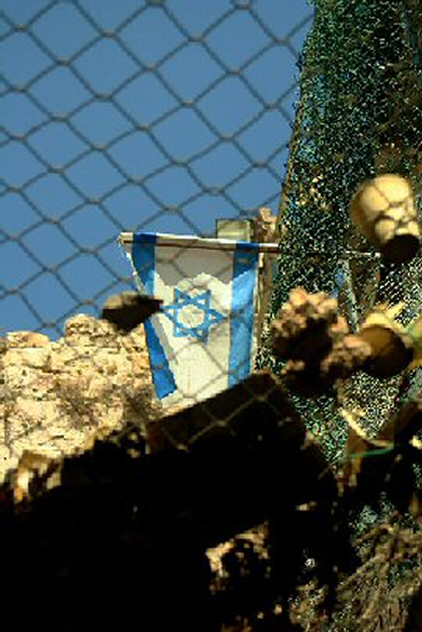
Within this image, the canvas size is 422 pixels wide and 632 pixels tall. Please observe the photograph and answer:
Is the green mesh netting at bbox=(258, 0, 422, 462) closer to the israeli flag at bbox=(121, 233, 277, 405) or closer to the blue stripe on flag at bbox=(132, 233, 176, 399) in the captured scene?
the israeli flag at bbox=(121, 233, 277, 405)

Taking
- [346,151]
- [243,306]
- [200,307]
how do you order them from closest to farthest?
[346,151] → [200,307] → [243,306]

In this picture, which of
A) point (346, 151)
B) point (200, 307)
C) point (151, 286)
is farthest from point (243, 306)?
point (346, 151)

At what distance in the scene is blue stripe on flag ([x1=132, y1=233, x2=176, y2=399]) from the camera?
3.74 meters

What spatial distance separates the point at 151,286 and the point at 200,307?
33 cm

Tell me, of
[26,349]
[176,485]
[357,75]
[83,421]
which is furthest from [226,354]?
[26,349]

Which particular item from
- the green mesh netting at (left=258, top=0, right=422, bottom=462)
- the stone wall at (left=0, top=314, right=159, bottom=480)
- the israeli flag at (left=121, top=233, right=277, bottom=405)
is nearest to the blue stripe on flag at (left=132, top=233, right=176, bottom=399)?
the israeli flag at (left=121, top=233, right=277, bottom=405)

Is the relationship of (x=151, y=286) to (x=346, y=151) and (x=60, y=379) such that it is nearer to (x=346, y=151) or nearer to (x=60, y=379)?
(x=346, y=151)

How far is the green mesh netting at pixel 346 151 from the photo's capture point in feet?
8.59

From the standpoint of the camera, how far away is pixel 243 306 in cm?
334

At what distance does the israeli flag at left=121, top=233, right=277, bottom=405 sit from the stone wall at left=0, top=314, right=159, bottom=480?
1.86 meters

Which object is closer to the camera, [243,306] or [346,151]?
[346,151]

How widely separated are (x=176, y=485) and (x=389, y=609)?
1.38 feet

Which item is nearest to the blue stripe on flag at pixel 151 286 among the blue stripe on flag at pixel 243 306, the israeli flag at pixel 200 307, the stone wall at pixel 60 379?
the israeli flag at pixel 200 307

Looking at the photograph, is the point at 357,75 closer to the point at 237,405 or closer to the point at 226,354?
the point at 226,354
